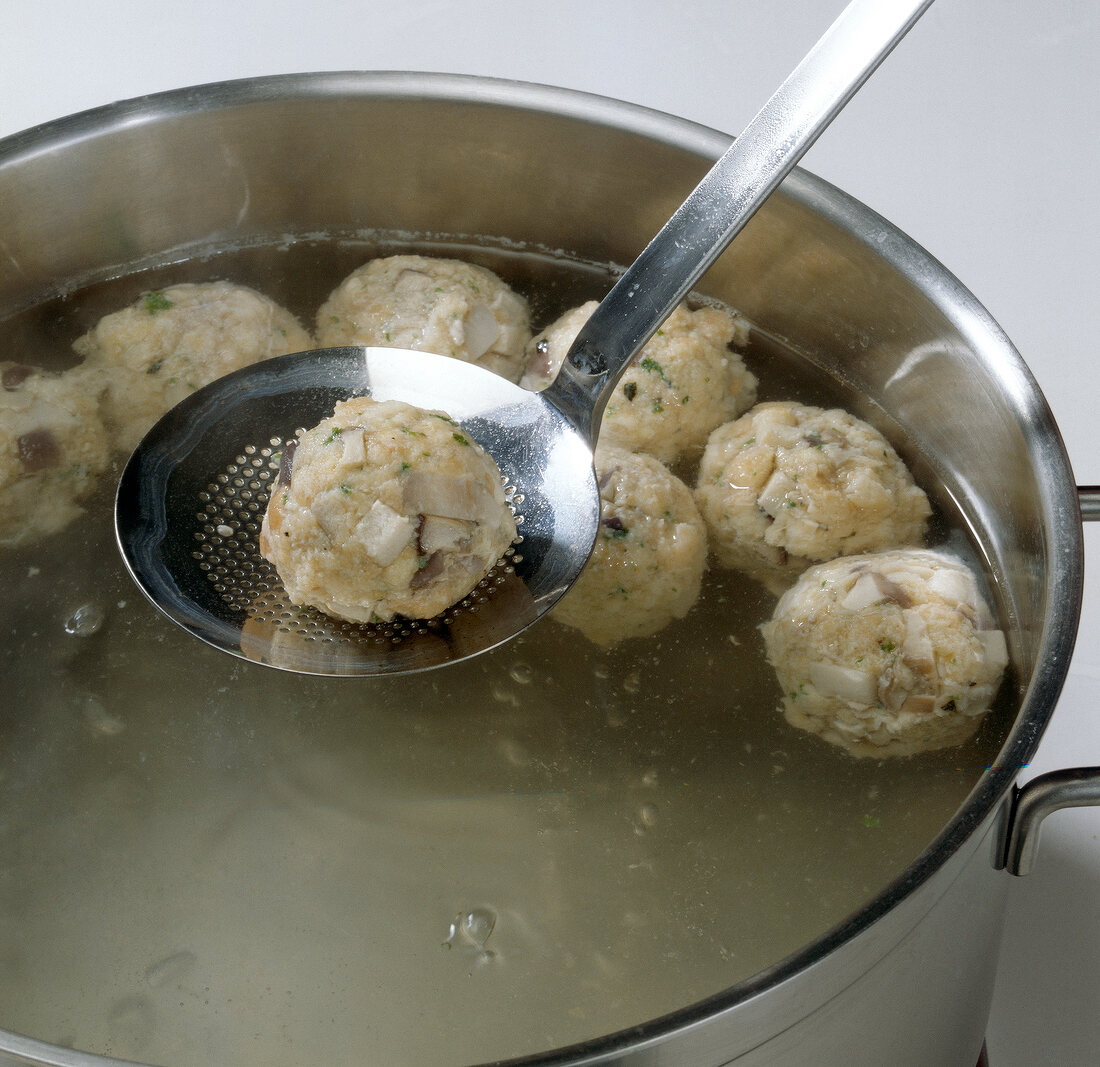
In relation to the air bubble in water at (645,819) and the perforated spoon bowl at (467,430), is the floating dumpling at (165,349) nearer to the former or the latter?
the perforated spoon bowl at (467,430)

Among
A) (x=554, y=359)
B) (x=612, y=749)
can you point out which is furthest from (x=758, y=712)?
(x=554, y=359)

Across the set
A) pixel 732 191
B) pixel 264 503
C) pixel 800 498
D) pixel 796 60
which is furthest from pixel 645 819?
pixel 796 60

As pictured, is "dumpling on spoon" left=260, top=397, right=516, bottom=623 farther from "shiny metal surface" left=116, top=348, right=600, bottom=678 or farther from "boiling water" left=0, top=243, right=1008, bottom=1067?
"boiling water" left=0, top=243, right=1008, bottom=1067

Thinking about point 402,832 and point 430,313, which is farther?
point 430,313

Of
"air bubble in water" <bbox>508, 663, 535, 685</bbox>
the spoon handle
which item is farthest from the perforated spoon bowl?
"air bubble in water" <bbox>508, 663, 535, 685</bbox>

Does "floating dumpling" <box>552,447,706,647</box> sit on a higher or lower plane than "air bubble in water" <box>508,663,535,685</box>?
higher

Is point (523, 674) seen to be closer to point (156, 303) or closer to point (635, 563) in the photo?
point (635, 563)

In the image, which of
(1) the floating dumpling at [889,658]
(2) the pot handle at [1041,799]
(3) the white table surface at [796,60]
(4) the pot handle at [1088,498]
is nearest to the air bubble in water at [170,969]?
(1) the floating dumpling at [889,658]

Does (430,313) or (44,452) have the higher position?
(430,313)
